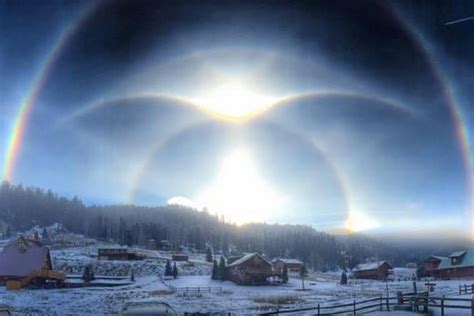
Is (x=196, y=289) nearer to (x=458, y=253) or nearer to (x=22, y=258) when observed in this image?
(x=22, y=258)

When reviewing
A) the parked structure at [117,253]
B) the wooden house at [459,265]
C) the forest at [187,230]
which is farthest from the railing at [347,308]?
the parked structure at [117,253]

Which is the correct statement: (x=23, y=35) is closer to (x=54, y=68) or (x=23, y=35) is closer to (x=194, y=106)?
(x=54, y=68)

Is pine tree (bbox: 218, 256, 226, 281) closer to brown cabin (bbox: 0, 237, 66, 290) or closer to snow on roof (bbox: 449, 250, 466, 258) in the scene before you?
brown cabin (bbox: 0, 237, 66, 290)

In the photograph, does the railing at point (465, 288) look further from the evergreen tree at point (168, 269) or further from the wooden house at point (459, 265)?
the evergreen tree at point (168, 269)

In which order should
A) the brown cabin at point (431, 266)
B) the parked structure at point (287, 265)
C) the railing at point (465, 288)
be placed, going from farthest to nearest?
1. the brown cabin at point (431, 266)
2. the railing at point (465, 288)
3. the parked structure at point (287, 265)

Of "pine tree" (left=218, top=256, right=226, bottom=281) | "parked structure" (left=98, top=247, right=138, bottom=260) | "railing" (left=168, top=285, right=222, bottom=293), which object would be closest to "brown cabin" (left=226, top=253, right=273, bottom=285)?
"pine tree" (left=218, top=256, right=226, bottom=281)

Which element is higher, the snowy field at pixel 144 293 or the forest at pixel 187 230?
the forest at pixel 187 230

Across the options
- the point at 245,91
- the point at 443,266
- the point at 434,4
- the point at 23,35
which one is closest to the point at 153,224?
the point at 245,91
